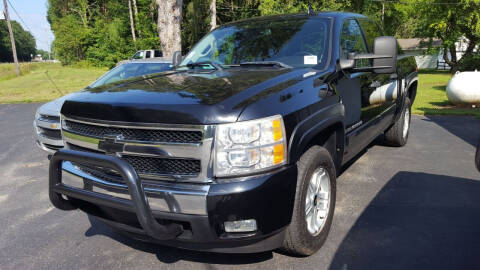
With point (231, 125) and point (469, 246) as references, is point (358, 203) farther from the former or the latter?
point (231, 125)

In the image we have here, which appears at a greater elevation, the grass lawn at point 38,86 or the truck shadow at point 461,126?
the grass lawn at point 38,86

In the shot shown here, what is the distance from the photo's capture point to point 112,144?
94.3 inches

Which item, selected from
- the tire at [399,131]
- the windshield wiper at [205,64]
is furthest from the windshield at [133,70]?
the tire at [399,131]

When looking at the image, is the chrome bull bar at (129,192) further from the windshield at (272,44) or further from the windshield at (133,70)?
the windshield at (133,70)

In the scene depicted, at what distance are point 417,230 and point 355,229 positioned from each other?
0.54 m

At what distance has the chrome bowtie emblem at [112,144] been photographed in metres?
2.36

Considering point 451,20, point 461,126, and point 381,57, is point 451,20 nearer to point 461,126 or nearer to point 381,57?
point 461,126

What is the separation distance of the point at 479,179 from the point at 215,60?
3552mm

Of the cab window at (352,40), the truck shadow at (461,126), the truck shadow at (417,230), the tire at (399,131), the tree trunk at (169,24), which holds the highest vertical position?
the tree trunk at (169,24)

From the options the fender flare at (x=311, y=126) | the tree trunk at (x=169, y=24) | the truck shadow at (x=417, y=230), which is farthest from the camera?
the tree trunk at (x=169, y=24)

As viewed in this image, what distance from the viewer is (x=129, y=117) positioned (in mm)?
2289

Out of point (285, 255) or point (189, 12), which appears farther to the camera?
point (189, 12)

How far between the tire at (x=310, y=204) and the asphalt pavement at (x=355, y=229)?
0.54 ft

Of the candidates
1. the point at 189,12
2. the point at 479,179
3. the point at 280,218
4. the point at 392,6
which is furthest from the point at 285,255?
the point at 392,6
